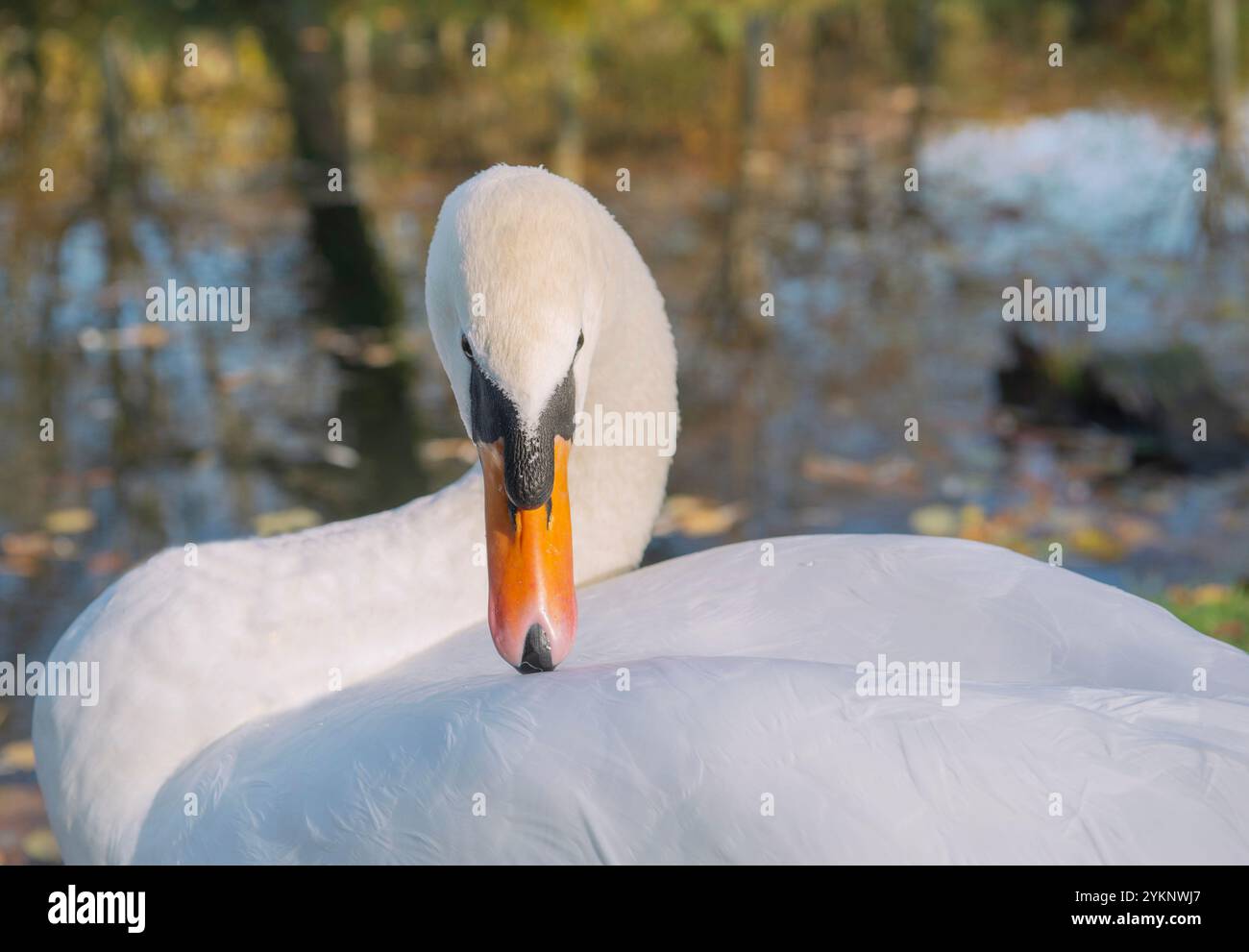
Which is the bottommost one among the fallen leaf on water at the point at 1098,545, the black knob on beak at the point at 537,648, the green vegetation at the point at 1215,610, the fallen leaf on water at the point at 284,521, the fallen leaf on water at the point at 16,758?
the fallen leaf on water at the point at 16,758

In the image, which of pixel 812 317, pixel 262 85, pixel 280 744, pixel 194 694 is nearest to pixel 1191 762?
pixel 280 744

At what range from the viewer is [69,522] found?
480 cm

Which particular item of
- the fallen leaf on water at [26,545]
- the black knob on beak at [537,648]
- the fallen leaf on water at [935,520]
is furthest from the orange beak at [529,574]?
the fallen leaf on water at [26,545]

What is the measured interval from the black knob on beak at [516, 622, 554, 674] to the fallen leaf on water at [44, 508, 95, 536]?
3236mm

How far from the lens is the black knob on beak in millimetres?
1929

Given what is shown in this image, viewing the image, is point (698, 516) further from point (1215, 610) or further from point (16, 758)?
point (16, 758)

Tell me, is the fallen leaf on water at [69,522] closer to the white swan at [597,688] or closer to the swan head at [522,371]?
the white swan at [597,688]

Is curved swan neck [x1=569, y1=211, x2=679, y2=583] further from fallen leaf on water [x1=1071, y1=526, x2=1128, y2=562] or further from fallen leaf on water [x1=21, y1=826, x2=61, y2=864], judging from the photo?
fallen leaf on water [x1=1071, y1=526, x2=1128, y2=562]

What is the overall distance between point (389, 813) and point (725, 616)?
609mm

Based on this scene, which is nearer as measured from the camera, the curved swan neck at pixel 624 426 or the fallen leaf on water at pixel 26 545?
the curved swan neck at pixel 624 426

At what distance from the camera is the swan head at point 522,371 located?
73.3 inches

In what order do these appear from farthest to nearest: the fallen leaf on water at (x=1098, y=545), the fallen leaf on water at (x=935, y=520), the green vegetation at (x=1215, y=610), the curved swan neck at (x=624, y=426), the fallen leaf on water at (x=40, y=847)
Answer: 1. the fallen leaf on water at (x=935, y=520)
2. the fallen leaf on water at (x=1098, y=545)
3. the green vegetation at (x=1215, y=610)
4. the fallen leaf on water at (x=40, y=847)
5. the curved swan neck at (x=624, y=426)

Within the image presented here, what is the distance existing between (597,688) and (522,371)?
0.41 metres

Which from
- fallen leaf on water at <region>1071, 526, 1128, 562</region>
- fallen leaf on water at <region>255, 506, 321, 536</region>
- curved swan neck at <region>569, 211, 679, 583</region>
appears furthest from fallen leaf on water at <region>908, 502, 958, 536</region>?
curved swan neck at <region>569, 211, 679, 583</region>
